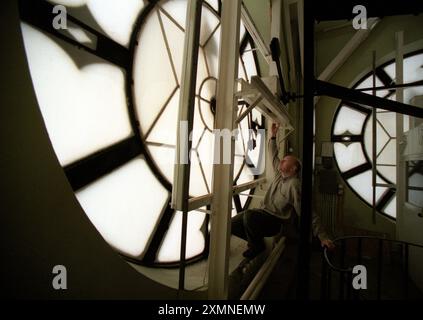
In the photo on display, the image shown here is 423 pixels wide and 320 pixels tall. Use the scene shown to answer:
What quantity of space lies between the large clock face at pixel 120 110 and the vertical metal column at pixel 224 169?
0.82ft

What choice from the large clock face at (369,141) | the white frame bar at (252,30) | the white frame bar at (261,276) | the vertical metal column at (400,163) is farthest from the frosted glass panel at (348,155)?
the white frame bar at (252,30)

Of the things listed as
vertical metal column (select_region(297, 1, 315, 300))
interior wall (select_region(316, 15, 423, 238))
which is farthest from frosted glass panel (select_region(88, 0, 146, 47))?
interior wall (select_region(316, 15, 423, 238))

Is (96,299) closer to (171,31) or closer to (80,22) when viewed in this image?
(80,22)

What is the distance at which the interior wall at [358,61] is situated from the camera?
356 centimetres

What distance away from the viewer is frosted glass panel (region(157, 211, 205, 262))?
1.21m

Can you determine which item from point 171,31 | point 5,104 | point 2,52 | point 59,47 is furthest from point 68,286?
point 171,31

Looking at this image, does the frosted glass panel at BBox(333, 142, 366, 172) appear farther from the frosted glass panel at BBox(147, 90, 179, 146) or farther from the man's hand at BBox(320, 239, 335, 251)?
the frosted glass panel at BBox(147, 90, 179, 146)

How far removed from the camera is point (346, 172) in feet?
12.9

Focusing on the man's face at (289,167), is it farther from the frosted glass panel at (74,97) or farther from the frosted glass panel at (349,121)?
the frosted glass panel at (349,121)

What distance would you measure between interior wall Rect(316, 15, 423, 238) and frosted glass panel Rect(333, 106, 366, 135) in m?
0.13

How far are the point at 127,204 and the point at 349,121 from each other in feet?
13.6

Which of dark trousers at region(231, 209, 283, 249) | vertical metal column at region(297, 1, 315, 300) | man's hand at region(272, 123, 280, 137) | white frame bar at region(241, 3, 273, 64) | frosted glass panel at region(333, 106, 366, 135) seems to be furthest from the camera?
frosted glass panel at region(333, 106, 366, 135)

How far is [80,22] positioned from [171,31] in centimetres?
53
